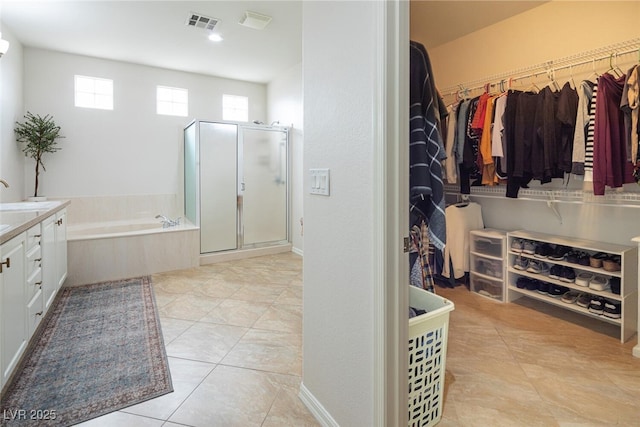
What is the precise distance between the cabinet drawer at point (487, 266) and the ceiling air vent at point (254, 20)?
2896 millimetres

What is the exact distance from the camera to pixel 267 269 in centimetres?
400

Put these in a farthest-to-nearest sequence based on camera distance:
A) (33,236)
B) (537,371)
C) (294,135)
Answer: (294,135), (33,236), (537,371)

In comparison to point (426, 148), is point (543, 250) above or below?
below

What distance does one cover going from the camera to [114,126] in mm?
4457

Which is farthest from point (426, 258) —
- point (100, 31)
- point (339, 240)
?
point (100, 31)

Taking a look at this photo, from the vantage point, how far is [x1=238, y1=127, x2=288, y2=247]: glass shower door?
4523mm

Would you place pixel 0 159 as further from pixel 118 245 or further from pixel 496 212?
pixel 496 212

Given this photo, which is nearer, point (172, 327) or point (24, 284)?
point (24, 284)

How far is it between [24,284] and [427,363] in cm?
208

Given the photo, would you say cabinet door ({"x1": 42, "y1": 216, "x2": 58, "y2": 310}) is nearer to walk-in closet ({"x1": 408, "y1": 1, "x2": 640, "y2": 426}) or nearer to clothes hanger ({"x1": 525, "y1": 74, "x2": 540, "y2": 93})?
walk-in closet ({"x1": 408, "y1": 1, "x2": 640, "y2": 426})

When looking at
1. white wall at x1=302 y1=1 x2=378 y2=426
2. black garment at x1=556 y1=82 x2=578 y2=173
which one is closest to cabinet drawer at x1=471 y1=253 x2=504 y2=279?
black garment at x1=556 y1=82 x2=578 y2=173

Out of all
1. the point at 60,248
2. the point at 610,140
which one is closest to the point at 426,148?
the point at 610,140

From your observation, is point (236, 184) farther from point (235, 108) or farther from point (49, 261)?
point (49, 261)

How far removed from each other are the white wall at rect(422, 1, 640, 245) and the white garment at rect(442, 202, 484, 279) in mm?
335
